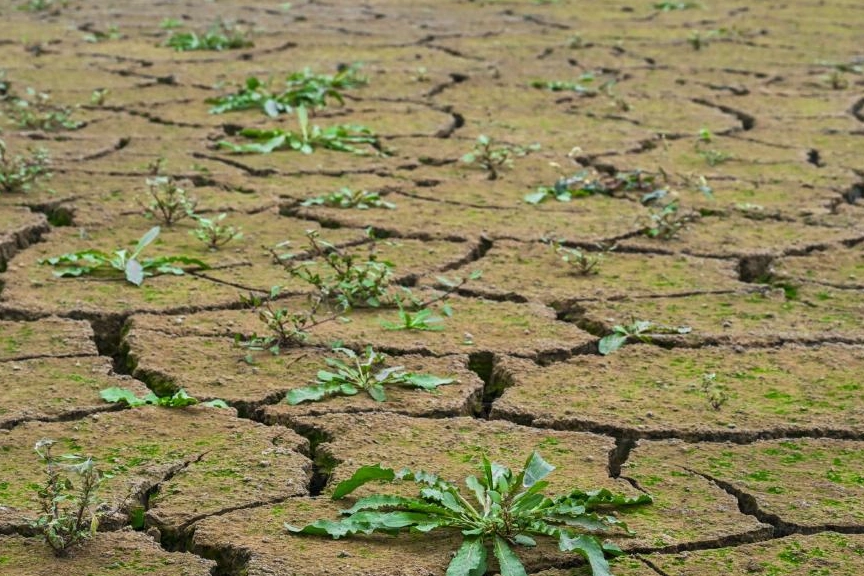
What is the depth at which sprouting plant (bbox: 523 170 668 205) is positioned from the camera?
4.73m

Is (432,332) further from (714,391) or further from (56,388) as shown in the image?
(56,388)

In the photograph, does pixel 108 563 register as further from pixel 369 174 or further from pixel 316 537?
pixel 369 174

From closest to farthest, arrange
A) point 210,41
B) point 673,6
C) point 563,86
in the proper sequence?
point 563,86 < point 210,41 < point 673,6

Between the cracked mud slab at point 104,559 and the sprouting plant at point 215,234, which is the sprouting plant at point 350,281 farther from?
the cracked mud slab at point 104,559

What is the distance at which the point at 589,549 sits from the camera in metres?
2.28

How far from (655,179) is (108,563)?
119 inches

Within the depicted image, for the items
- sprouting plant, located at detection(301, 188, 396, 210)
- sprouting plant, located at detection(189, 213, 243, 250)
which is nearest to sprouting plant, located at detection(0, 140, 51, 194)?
sprouting plant, located at detection(189, 213, 243, 250)

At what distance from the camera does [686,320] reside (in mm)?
3553

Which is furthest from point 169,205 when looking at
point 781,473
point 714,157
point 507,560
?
point 507,560

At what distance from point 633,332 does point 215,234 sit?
1.21 m

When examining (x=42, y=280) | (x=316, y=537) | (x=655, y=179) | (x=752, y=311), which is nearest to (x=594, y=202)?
(x=655, y=179)

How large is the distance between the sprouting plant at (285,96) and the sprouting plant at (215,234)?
1752 mm

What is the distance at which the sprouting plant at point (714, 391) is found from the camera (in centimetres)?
299

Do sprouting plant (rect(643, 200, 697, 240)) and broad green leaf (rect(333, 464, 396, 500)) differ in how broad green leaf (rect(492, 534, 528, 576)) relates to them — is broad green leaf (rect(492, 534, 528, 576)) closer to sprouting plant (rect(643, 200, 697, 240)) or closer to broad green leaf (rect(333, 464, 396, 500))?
broad green leaf (rect(333, 464, 396, 500))
